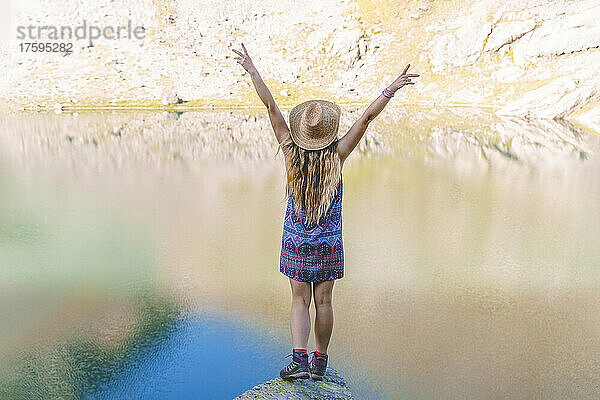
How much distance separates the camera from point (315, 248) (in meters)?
4.28

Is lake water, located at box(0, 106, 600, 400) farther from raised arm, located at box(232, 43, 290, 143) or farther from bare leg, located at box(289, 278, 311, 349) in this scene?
raised arm, located at box(232, 43, 290, 143)

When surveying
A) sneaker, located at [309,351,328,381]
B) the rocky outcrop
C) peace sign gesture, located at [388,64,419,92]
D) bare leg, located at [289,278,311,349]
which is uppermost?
the rocky outcrop

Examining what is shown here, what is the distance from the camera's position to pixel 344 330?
320 inches

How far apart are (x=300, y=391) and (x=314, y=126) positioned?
2.03 metres

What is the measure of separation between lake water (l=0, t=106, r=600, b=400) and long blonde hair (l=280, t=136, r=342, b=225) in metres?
3.36

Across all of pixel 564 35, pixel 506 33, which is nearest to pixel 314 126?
pixel 564 35

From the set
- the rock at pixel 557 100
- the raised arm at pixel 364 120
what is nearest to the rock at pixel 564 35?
the rock at pixel 557 100

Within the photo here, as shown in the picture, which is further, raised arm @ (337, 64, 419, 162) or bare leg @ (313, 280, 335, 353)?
bare leg @ (313, 280, 335, 353)

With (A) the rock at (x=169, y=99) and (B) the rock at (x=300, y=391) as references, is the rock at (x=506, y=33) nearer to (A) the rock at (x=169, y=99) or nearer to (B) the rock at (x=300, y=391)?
(A) the rock at (x=169, y=99)

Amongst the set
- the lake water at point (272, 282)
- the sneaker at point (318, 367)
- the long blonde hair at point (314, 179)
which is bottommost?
the lake water at point (272, 282)

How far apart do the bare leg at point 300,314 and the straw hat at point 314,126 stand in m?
1.05

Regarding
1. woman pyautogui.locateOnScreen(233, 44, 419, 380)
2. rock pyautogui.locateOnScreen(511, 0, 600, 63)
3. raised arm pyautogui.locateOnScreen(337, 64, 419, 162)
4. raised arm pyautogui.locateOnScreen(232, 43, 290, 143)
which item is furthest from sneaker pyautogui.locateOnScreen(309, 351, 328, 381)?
rock pyautogui.locateOnScreen(511, 0, 600, 63)

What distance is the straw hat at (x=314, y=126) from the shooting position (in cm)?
414

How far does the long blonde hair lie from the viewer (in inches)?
167
